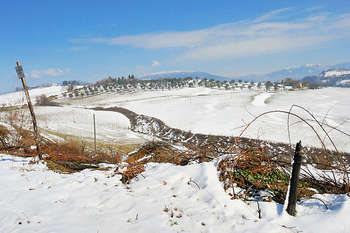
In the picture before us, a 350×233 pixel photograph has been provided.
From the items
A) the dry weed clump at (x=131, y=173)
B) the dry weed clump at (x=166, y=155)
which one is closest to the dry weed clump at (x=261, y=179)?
the dry weed clump at (x=166, y=155)

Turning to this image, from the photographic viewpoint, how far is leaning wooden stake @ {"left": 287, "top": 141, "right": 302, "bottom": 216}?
2.35 metres

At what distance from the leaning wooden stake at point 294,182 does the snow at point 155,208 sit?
130mm

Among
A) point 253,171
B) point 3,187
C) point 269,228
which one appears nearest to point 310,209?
point 269,228

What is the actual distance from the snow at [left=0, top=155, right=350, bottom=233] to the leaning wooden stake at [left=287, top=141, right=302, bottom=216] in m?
0.13

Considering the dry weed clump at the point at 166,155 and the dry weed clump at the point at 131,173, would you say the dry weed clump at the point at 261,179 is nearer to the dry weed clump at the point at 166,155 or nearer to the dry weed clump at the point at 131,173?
the dry weed clump at the point at 166,155

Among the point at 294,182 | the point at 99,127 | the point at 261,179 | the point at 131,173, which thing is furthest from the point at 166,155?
the point at 99,127

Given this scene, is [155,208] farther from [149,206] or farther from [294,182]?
[294,182]

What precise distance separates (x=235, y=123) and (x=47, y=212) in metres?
33.8

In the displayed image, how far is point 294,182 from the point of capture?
2.49 metres

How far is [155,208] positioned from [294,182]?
209 cm

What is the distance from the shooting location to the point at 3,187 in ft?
15.5

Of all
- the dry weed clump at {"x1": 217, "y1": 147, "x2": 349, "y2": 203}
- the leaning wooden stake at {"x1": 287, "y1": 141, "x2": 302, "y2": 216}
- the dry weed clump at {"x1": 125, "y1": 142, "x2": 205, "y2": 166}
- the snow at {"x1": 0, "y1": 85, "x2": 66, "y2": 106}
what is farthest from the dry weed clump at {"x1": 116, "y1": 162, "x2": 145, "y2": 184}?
the snow at {"x1": 0, "y1": 85, "x2": 66, "y2": 106}

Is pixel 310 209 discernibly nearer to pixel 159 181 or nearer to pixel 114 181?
pixel 159 181

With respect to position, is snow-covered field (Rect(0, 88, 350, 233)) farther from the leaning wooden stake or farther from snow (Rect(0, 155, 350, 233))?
the leaning wooden stake
